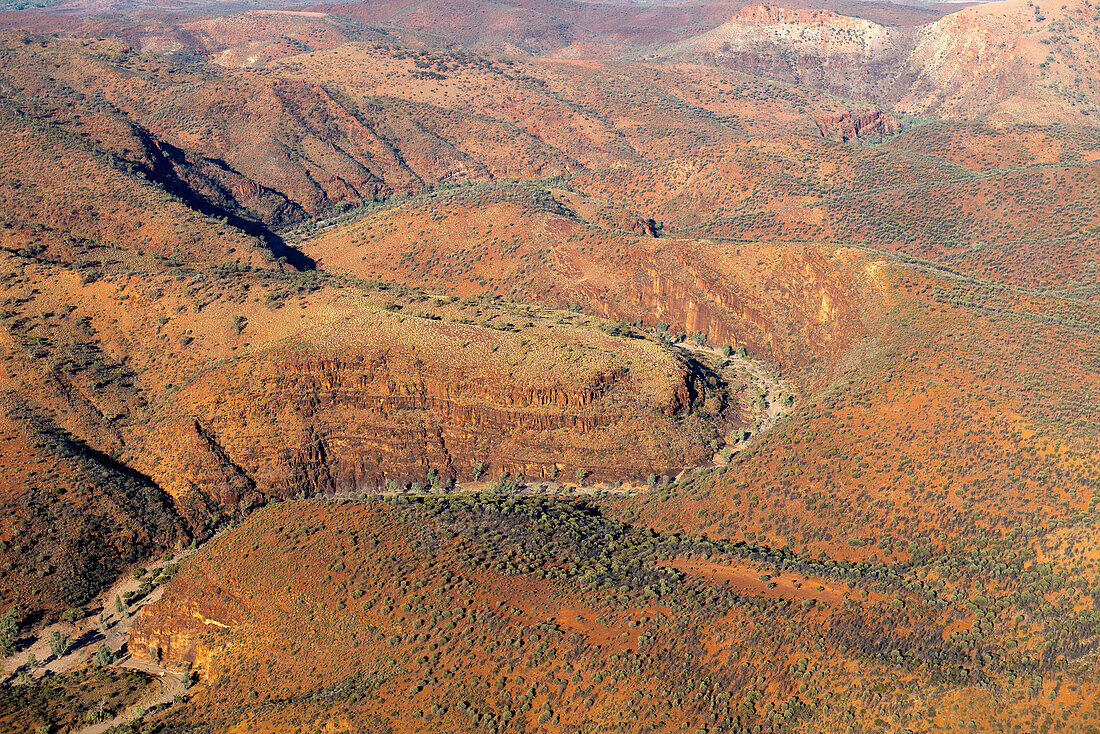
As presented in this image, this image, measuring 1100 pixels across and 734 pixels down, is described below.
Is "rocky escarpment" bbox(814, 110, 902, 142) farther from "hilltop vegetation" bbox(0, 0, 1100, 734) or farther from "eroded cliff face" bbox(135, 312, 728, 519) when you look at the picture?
"eroded cliff face" bbox(135, 312, 728, 519)

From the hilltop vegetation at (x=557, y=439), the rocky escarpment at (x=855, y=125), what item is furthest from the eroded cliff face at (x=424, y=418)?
the rocky escarpment at (x=855, y=125)

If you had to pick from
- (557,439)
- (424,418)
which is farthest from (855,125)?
(424,418)

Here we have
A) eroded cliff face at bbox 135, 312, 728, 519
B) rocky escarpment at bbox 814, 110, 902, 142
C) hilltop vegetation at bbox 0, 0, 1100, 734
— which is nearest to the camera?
hilltop vegetation at bbox 0, 0, 1100, 734

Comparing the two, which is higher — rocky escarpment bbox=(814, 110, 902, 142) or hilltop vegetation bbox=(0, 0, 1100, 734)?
rocky escarpment bbox=(814, 110, 902, 142)

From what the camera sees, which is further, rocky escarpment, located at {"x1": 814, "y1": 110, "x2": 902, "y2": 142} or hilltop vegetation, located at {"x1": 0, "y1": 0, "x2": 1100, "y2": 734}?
rocky escarpment, located at {"x1": 814, "y1": 110, "x2": 902, "y2": 142}

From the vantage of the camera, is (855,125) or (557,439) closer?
(557,439)

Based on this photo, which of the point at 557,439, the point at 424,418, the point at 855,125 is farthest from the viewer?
the point at 855,125

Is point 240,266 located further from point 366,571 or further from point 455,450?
point 366,571

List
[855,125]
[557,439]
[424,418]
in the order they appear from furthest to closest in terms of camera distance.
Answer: [855,125] → [424,418] → [557,439]

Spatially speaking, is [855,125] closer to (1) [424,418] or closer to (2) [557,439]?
(2) [557,439]

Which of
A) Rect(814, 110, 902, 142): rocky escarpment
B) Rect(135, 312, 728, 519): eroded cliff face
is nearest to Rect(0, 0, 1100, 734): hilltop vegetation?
Rect(135, 312, 728, 519): eroded cliff face

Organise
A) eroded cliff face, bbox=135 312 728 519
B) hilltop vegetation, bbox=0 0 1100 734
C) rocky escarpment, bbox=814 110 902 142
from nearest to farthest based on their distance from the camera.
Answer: hilltop vegetation, bbox=0 0 1100 734, eroded cliff face, bbox=135 312 728 519, rocky escarpment, bbox=814 110 902 142

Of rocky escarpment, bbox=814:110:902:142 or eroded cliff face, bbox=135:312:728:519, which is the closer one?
eroded cliff face, bbox=135:312:728:519

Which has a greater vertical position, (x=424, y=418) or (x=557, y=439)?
(x=424, y=418)
